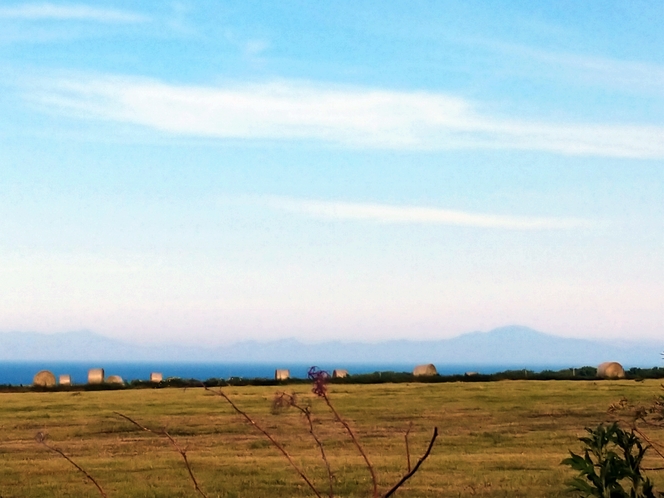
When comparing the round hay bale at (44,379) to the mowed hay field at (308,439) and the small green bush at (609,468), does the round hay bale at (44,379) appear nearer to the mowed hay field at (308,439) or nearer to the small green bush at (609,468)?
the mowed hay field at (308,439)

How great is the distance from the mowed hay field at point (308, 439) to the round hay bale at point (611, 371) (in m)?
5.90

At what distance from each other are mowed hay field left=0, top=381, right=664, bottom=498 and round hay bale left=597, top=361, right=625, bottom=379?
590 centimetres

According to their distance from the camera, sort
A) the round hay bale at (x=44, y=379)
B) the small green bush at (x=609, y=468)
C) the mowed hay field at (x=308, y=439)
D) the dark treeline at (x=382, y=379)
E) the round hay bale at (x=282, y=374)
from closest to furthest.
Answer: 1. the small green bush at (x=609, y=468)
2. the mowed hay field at (x=308, y=439)
3. the dark treeline at (x=382, y=379)
4. the round hay bale at (x=44, y=379)
5. the round hay bale at (x=282, y=374)

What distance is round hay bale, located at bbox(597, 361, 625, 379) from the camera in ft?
151

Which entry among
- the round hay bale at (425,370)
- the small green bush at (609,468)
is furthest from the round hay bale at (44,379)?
the small green bush at (609,468)

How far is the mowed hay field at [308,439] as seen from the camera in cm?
1612

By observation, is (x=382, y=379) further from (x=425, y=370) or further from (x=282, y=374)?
(x=282, y=374)

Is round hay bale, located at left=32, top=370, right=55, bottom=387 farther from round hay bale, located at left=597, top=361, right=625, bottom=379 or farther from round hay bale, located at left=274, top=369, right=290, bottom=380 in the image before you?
round hay bale, located at left=597, top=361, right=625, bottom=379

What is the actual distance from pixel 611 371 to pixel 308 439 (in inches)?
1053

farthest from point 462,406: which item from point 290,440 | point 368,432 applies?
point 290,440

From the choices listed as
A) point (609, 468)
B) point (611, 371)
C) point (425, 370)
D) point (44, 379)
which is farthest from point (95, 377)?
point (609, 468)

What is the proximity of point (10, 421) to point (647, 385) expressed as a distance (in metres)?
23.8

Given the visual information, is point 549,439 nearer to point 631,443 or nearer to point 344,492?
point 344,492

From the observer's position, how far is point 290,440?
Result: 23.4m
